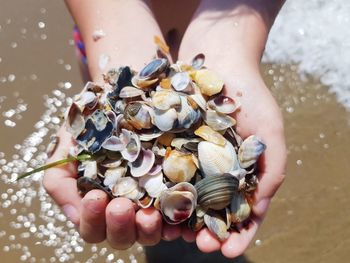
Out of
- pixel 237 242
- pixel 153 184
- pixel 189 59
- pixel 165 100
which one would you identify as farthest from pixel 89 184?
pixel 189 59

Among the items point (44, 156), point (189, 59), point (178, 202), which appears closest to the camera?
point (178, 202)

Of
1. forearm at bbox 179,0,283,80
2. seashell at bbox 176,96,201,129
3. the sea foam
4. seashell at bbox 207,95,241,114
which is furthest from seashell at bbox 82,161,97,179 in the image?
the sea foam

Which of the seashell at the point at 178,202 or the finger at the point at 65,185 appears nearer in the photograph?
the seashell at the point at 178,202

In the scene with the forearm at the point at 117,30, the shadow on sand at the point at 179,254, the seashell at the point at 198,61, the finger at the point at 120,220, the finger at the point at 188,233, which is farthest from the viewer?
the shadow on sand at the point at 179,254

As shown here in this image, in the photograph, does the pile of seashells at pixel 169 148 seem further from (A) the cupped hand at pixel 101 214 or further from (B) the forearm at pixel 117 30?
Answer: (B) the forearm at pixel 117 30

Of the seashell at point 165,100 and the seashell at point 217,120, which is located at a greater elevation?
the seashell at point 165,100

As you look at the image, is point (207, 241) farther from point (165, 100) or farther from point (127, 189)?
point (165, 100)

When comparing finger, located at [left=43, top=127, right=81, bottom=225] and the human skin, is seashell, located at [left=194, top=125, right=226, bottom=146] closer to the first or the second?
the human skin

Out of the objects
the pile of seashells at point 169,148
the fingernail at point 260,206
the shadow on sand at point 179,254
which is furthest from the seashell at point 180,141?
the shadow on sand at point 179,254
